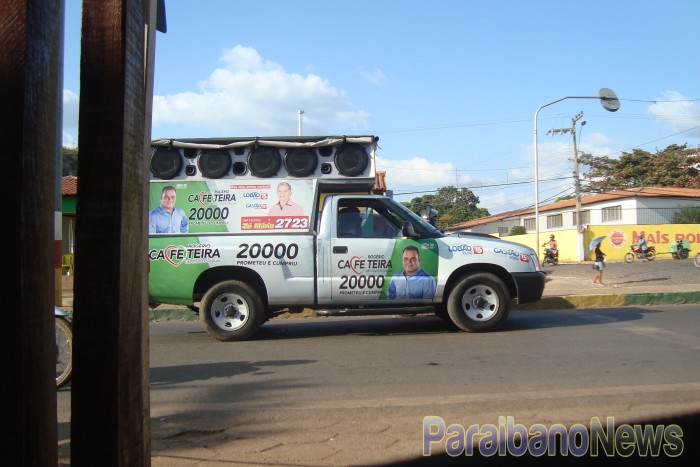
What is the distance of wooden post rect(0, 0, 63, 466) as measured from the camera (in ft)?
5.65

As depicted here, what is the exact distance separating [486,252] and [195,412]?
484 centimetres

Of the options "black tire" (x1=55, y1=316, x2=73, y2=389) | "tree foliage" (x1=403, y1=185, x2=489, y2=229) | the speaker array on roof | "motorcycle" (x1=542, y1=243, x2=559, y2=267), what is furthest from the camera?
"tree foliage" (x1=403, y1=185, x2=489, y2=229)

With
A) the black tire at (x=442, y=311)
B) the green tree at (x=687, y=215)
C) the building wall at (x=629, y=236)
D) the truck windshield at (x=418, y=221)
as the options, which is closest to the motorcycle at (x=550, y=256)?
the building wall at (x=629, y=236)

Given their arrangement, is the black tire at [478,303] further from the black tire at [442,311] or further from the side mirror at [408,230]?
the side mirror at [408,230]

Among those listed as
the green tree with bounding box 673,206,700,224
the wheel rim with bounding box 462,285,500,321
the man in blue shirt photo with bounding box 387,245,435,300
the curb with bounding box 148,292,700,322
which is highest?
the green tree with bounding box 673,206,700,224

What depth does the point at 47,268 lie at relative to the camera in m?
1.81

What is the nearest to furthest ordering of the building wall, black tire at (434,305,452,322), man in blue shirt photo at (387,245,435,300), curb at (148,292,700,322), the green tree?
man in blue shirt photo at (387,245,435,300) → black tire at (434,305,452,322) → curb at (148,292,700,322) → the building wall → the green tree

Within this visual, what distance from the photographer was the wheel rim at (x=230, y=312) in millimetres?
8375

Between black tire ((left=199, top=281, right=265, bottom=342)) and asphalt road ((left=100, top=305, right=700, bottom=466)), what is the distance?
20 centimetres

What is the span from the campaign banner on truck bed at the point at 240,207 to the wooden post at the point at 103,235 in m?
6.56

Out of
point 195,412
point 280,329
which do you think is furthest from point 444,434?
point 280,329

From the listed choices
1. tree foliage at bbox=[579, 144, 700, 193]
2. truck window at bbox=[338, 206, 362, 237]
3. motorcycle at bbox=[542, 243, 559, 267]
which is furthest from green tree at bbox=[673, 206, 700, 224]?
truck window at bbox=[338, 206, 362, 237]

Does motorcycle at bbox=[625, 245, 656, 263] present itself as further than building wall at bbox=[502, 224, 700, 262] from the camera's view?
No

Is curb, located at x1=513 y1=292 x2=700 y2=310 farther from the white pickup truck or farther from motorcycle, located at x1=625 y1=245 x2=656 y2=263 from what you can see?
motorcycle, located at x1=625 y1=245 x2=656 y2=263
